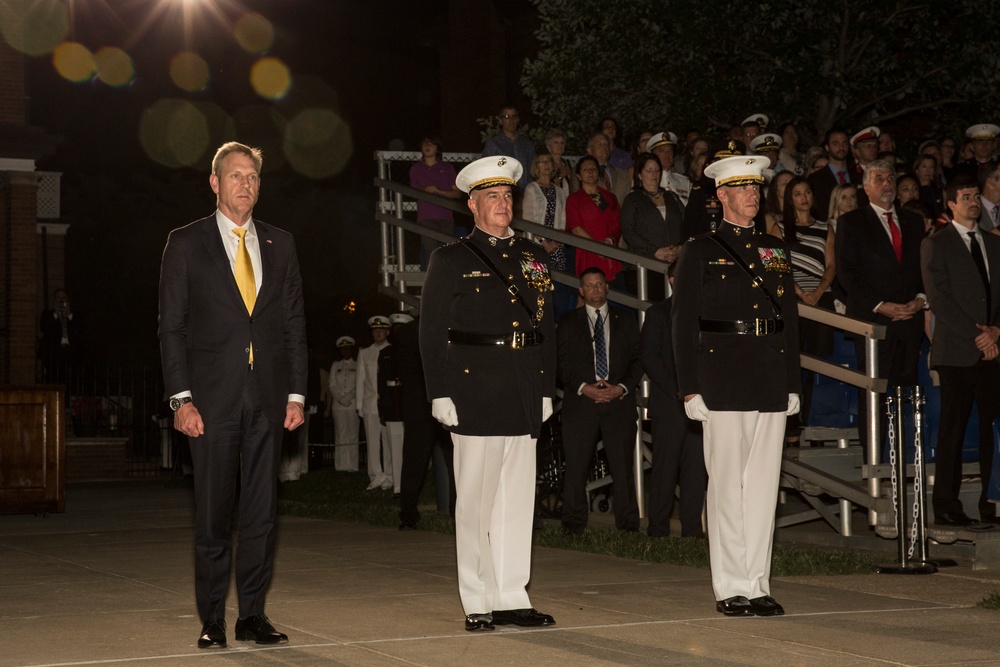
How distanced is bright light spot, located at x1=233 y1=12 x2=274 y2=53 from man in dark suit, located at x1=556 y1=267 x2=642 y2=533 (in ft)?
106

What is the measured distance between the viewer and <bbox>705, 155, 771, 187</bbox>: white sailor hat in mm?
7512

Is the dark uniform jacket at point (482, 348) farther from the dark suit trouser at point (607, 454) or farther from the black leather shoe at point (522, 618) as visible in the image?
the dark suit trouser at point (607, 454)

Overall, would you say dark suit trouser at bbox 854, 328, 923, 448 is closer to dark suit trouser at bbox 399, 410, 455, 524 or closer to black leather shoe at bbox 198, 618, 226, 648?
dark suit trouser at bbox 399, 410, 455, 524

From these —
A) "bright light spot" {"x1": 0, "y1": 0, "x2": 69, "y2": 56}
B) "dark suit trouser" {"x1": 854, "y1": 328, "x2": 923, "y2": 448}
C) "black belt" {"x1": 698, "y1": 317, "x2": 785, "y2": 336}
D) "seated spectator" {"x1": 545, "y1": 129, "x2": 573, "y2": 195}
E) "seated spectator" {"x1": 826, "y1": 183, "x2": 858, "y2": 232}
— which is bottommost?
"dark suit trouser" {"x1": 854, "y1": 328, "x2": 923, "y2": 448}

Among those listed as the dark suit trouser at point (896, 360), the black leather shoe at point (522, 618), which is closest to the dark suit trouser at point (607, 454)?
the dark suit trouser at point (896, 360)

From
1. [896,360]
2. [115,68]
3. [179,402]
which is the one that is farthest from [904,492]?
[115,68]

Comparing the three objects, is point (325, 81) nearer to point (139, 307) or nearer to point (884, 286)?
point (139, 307)

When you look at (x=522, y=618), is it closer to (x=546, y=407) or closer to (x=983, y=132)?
(x=546, y=407)

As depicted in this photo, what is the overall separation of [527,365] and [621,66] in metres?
14.1

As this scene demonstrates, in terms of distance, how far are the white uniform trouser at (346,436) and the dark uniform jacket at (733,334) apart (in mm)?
15077

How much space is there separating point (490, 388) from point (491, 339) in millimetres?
244

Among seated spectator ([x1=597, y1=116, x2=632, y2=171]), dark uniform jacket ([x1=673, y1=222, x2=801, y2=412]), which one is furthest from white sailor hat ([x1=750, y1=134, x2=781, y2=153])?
dark uniform jacket ([x1=673, y1=222, x2=801, y2=412])

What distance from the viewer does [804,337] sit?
1157 cm

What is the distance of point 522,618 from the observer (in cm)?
700
